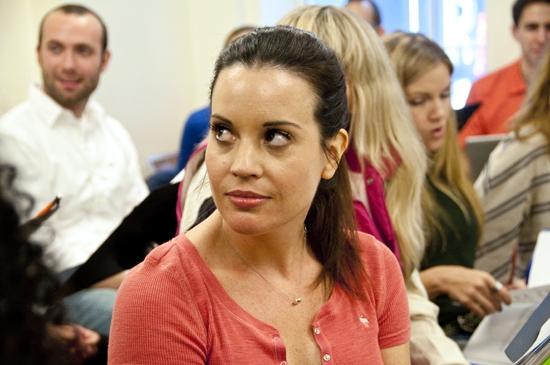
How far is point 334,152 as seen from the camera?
4.09 ft

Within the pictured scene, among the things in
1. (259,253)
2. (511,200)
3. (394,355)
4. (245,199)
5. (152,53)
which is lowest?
(511,200)

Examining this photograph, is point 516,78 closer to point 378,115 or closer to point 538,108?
point 538,108

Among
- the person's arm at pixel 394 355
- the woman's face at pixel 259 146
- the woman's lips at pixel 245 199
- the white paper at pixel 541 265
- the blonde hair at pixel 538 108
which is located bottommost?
the white paper at pixel 541 265

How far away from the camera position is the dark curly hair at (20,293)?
62 cm

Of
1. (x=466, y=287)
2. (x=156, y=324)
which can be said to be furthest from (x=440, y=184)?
(x=156, y=324)

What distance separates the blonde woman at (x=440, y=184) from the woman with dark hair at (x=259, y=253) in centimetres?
82

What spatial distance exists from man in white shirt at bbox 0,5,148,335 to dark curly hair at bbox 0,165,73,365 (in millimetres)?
1913

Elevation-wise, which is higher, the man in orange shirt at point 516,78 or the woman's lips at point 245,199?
the woman's lips at point 245,199

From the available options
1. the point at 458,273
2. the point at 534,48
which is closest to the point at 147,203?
the point at 458,273

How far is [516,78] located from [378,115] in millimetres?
2302

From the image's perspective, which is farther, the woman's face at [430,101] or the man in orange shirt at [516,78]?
the man in orange shirt at [516,78]

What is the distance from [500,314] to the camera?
187 cm

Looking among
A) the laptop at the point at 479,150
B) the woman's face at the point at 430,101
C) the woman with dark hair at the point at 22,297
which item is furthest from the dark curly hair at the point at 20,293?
the laptop at the point at 479,150

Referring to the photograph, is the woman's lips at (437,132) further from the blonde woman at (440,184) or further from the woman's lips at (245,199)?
the woman's lips at (245,199)
